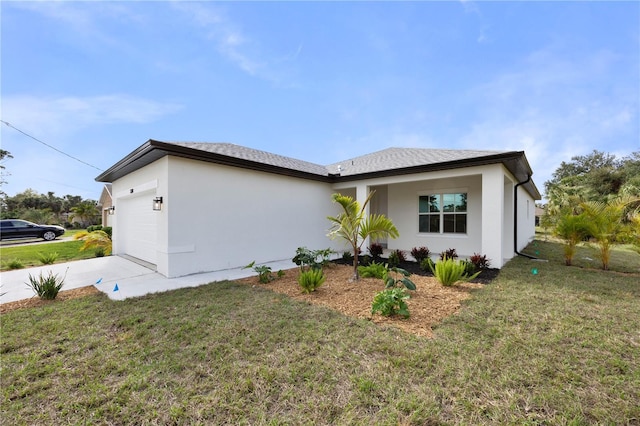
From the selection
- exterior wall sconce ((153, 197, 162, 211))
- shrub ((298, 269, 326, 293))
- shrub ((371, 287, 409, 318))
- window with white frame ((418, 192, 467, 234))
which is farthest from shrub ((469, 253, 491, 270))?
exterior wall sconce ((153, 197, 162, 211))

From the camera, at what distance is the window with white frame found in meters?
9.89

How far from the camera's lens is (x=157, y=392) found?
230 centimetres

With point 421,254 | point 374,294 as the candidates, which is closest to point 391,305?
point 374,294

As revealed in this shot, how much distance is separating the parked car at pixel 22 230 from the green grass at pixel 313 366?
63.0 ft

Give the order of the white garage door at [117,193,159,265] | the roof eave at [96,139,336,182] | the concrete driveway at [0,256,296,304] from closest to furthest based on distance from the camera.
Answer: the concrete driveway at [0,256,296,304], the roof eave at [96,139,336,182], the white garage door at [117,193,159,265]

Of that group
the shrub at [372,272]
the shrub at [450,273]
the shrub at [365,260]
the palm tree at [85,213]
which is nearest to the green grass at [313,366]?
the shrub at [450,273]

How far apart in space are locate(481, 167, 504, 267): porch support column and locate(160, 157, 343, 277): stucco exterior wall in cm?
591

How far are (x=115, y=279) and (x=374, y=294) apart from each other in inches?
255

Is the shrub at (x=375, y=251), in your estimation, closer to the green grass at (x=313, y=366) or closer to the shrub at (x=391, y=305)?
the green grass at (x=313, y=366)

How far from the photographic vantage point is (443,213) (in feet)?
33.7

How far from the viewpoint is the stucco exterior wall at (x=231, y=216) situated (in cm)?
659

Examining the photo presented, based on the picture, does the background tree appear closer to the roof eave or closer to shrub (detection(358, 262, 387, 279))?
the roof eave

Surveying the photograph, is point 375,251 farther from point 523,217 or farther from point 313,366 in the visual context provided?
point 523,217

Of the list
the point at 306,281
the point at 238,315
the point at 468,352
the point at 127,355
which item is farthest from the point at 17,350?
the point at 468,352
